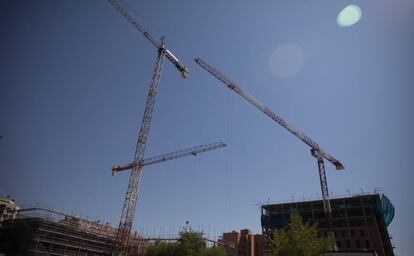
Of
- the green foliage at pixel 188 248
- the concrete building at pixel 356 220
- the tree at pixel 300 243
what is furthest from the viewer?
the concrete building at pixel 356 220

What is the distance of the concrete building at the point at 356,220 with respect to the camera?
65.0 meters

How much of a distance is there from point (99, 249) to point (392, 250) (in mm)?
69167

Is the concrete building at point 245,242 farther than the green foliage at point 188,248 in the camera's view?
Yes

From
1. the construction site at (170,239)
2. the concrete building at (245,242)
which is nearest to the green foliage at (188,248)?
the construction site at (170,239)

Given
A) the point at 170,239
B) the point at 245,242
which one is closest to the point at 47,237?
the point at 170,239

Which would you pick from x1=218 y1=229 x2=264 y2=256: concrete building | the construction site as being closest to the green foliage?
the construction site

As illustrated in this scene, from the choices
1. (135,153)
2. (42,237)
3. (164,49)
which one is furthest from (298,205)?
(42,237)

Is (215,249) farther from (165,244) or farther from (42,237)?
(42,237)

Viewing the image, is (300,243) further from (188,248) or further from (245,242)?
(245,242)

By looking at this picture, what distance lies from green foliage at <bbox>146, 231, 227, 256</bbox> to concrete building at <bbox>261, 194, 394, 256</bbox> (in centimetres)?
3674

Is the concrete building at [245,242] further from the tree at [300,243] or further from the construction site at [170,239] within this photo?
the tree at [300,243]

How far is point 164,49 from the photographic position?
184 ft

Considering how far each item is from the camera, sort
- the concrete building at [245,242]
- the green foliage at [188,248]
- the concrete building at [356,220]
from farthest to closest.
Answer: the concrete building at [245,242] < the concrete building at [356,220] < the green foliage at [188,248]

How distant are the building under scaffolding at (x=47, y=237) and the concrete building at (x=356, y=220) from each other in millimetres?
50206
